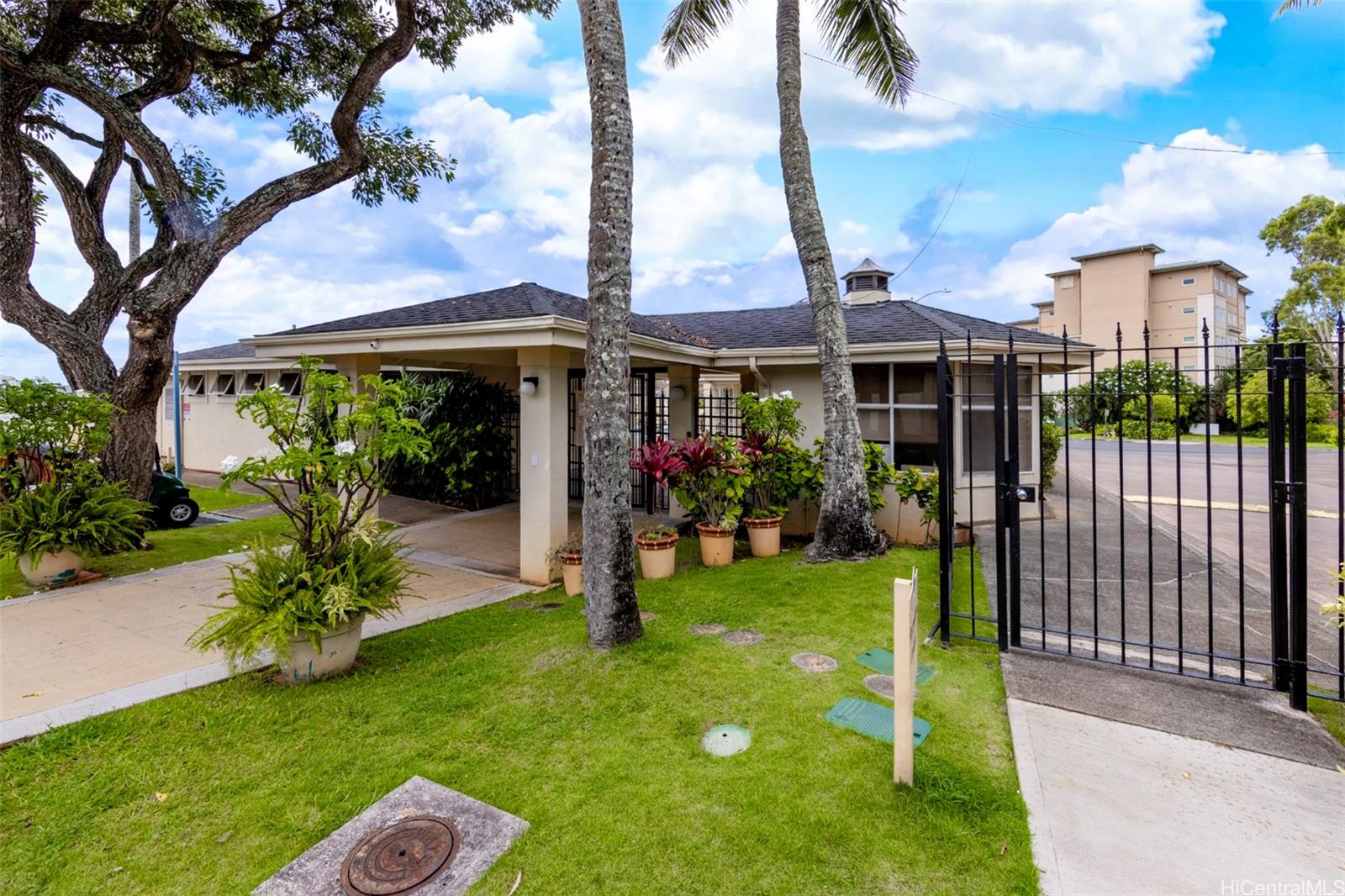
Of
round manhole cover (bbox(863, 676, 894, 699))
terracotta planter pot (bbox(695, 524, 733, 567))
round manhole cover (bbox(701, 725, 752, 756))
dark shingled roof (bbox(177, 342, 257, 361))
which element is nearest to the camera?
round manhole cover (bbox(701, 725, 752, 756))

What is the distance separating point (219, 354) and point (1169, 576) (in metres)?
21.7

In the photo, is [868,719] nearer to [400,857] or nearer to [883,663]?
[883,663]

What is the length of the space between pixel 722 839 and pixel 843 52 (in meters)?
10.1

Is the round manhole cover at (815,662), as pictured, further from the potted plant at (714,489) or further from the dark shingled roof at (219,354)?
the dark shingled roof at (219,354)

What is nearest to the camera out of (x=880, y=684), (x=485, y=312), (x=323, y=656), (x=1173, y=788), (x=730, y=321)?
(x=1173, y=788)

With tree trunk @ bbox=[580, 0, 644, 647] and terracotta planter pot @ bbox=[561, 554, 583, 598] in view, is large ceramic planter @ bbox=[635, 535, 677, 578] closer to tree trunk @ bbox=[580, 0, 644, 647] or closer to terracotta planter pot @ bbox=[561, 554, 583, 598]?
terracotta planter pot @ bbox=[561, 554, 583, 598]

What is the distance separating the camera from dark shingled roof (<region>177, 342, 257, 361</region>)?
1603 cm

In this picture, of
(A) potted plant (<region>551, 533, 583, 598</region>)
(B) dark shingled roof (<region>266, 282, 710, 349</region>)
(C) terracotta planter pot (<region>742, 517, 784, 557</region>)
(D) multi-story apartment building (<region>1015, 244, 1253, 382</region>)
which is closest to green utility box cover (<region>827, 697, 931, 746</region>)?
(A) potted plant (<region>551, 533, 583, 598</region>)

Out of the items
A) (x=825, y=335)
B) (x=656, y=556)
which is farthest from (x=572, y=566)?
(x=825, y=335)

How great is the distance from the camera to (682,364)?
899 centimetres

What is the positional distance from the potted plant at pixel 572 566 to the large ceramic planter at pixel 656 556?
2.48 ft

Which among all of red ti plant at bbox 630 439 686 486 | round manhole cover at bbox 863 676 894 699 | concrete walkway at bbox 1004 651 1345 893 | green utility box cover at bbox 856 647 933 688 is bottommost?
concrete walkway at bbox 1004 651 1345 893

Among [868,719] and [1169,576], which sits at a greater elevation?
[1169,576]

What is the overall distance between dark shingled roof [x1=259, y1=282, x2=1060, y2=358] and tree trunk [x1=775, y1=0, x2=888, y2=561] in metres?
1.23
